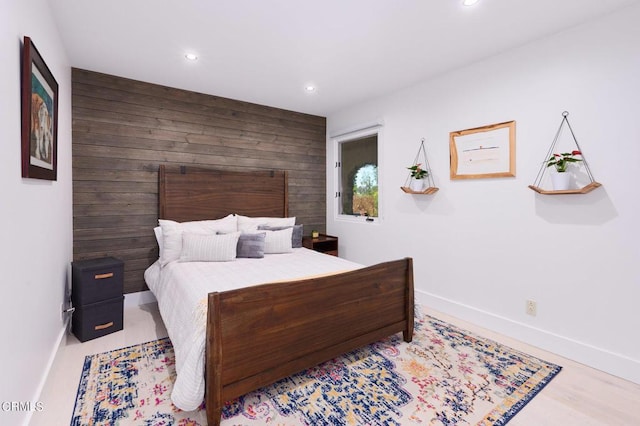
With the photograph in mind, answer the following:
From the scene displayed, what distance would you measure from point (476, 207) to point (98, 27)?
354 centimetres

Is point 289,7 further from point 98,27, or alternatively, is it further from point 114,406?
point 114,406

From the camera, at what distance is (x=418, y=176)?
3.46m

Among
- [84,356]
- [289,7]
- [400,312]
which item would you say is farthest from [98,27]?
[400,312]

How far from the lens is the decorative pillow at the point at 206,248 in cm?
305

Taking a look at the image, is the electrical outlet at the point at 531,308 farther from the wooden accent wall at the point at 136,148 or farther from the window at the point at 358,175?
the wooden accent wall at the point at 136,148

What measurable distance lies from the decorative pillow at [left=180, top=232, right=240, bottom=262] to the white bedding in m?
0.07

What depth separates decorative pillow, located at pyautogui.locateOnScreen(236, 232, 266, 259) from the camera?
330 centimetres

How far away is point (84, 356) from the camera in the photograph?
2385 mm

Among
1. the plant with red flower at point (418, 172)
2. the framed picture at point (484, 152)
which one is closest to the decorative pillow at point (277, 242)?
the plant with red flower at point (418, 172)

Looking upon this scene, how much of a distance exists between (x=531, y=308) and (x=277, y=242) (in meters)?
2.50

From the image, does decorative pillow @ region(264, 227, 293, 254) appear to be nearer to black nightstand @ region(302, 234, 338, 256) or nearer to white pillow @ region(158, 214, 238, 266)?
white pillow @ region(158, 214, 238, 266)

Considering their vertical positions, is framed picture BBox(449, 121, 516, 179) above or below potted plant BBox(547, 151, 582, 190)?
above

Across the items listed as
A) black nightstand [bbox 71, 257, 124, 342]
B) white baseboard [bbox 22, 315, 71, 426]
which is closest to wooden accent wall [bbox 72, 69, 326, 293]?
black nightstand [bbox 71, 257, 124, 342]

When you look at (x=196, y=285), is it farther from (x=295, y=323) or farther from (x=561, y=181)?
(x=561, y=181)
